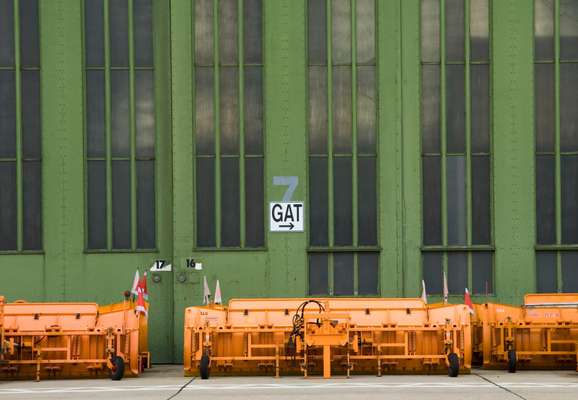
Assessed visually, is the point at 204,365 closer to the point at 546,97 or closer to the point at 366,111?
the point at 366,111

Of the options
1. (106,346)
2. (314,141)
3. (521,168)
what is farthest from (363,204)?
(106,346)

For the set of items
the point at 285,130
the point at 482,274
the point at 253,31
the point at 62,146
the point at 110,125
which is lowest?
the point at 482,274

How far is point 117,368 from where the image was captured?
2230 centimetres

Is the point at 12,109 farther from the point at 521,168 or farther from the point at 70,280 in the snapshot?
the point at 521,168

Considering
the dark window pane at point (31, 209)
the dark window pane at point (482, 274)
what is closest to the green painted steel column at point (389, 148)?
the dark window pane at point (482, 274)

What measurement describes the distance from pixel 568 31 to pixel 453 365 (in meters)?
9.02

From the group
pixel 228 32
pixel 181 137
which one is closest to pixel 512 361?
pixel 181 137

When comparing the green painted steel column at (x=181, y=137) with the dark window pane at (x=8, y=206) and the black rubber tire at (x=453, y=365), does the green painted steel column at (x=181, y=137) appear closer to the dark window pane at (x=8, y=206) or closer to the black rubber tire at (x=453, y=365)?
the dark window pane at (x=8, y=206)

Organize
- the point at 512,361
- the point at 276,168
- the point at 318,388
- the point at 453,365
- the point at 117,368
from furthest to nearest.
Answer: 1. the point at 276,168
2. the point at 512,361
3. the point at 117,368
4. the point at 453,365
5. the point at 318,388

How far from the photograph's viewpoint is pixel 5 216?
90.3 ft

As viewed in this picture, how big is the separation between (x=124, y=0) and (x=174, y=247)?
5412 mm

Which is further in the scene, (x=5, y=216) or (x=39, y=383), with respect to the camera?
(x=5, y=216)

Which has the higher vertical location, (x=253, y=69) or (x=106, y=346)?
(x=253, y=69)

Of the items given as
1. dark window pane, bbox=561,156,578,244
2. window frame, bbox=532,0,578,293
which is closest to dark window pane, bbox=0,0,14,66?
window frame, bbox=532,0,578,293
